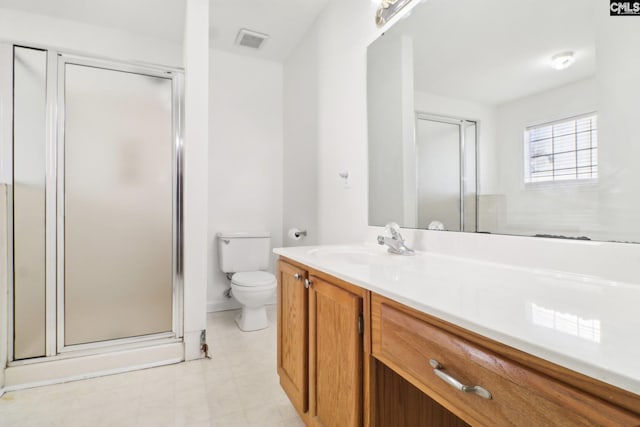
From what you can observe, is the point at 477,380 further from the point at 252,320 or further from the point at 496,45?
the point at 252,320

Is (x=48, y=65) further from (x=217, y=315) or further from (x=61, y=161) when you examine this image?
(x=217, y=315)

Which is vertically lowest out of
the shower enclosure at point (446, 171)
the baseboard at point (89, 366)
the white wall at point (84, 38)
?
the baseboard at point (89, 366)

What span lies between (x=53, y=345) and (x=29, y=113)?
4.59 feet

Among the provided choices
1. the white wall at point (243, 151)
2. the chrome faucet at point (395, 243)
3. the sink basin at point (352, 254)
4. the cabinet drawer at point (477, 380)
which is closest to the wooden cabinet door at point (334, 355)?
the cabinet drawer at point (477, 380)

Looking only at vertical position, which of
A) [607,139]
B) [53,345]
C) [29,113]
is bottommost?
[53,345]

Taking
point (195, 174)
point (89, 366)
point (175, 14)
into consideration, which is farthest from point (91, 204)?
point (175, 14)

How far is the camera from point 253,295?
2.34m

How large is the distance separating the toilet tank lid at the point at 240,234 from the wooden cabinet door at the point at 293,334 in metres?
1.38

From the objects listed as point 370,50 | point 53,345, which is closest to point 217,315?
point 53,345

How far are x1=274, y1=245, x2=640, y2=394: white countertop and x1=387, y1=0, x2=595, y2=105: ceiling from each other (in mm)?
600

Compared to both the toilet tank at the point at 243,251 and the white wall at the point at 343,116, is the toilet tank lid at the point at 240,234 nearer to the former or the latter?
the toilet tank at the point at 243,251

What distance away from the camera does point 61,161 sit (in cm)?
190

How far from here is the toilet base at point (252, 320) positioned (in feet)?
8.13

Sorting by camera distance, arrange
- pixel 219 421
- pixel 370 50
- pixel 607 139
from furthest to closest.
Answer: pixel 370 50 → pixel 219 421 → pixel 607 139
